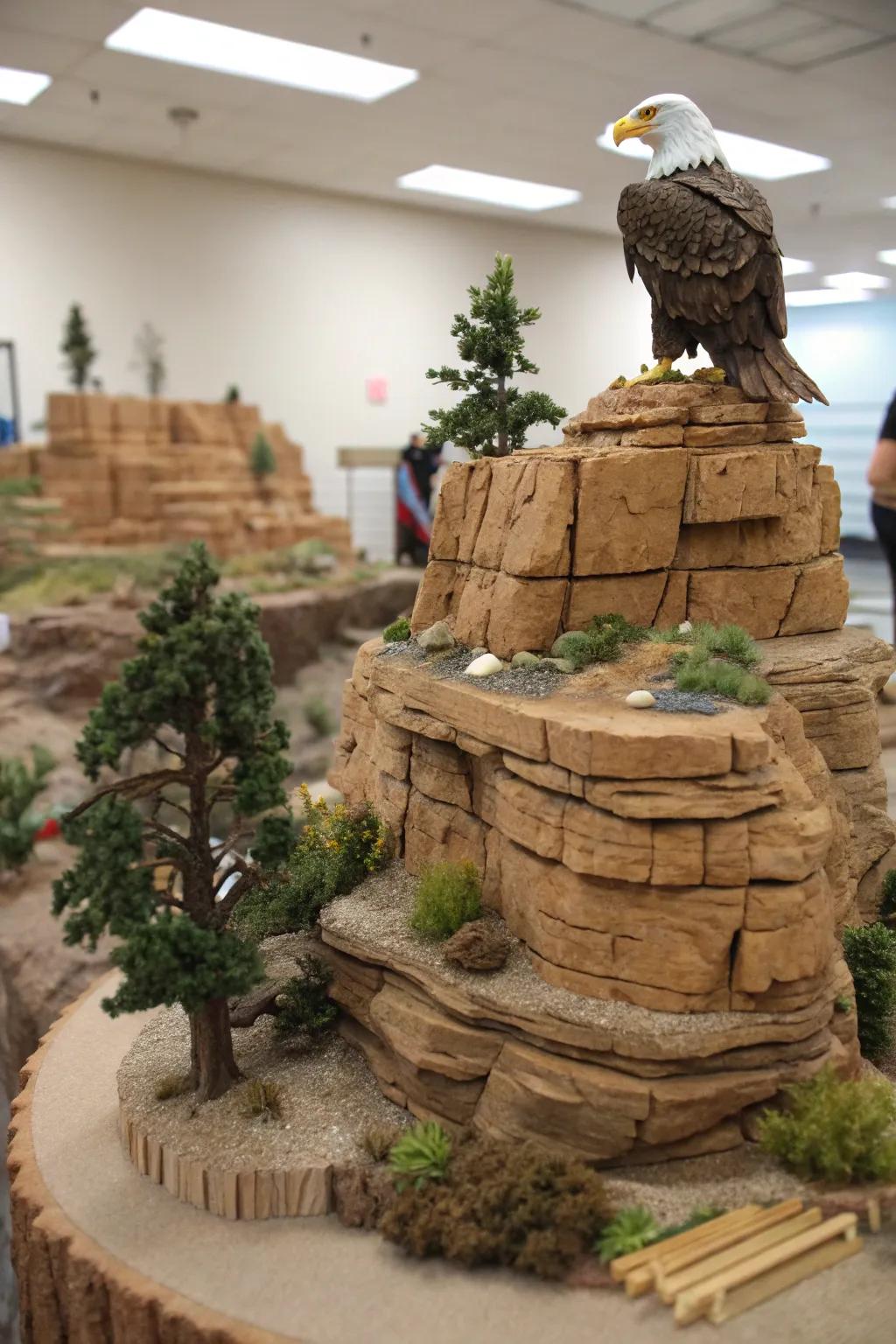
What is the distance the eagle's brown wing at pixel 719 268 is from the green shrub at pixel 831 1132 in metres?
6.31

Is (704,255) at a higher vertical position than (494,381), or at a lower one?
higher

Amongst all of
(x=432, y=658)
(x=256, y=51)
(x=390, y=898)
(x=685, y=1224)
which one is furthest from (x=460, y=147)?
(x=685, y=1224)

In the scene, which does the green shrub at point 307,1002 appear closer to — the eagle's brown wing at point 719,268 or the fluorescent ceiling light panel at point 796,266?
the eagle's brown wing at point 719,268

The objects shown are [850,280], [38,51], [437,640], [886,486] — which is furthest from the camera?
[886,486]

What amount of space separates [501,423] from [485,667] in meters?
3.09

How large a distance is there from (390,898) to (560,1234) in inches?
141

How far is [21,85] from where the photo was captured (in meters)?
16.9

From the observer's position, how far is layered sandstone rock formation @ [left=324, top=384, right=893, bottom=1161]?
833 cm

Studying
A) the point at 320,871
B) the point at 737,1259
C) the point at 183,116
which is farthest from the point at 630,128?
the point at 183,116

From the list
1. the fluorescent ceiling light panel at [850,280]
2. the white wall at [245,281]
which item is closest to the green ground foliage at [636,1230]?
the fluorescent ceiling light panel at [850,280]

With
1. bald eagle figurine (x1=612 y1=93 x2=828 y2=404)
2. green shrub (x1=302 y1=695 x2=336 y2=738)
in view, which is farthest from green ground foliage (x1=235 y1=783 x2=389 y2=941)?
green shrub (x1=302 y1=695 x2=336 y2=738)

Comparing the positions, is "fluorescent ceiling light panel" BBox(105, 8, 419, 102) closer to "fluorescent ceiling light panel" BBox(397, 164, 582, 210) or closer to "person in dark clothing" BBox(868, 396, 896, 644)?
"fluorescent ceiling light panel" BBox(397, 164, 582, 210)

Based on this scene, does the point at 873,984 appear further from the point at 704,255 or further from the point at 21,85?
the point at 21,85

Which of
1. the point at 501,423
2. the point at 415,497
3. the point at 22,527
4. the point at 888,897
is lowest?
the point at 888,897
